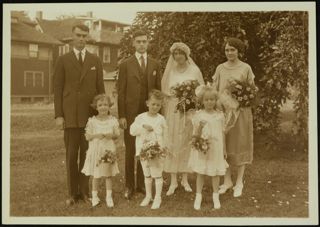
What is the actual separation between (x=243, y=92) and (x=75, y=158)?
189 cm

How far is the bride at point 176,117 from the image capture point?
4.71 m

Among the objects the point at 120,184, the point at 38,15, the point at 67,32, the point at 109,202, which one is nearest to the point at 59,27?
the point at 67,32

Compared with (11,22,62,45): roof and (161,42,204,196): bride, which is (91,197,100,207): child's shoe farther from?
(11,22,62,45): roof

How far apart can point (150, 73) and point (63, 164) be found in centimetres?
148

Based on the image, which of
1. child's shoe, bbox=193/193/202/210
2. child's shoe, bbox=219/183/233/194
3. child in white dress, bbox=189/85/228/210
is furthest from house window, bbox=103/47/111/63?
child's shoe, bbox=219/183/233/194

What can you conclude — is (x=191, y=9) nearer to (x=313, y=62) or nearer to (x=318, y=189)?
(x=313, y=62)

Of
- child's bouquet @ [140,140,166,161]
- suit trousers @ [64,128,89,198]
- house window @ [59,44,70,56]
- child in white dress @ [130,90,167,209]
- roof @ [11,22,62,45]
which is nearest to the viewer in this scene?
child's bouquet @ [140,140,166,161]

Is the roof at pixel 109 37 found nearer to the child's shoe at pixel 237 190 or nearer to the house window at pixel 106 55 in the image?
the house window at pixel 106 55

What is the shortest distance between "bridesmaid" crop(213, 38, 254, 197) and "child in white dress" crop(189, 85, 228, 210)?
0.29 m

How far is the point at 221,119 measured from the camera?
4.43 metres

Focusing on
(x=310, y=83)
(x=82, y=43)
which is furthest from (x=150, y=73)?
(x=310, y=83)

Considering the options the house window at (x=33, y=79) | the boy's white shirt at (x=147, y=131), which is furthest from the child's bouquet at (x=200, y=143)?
the house window at (x=33, y=79)

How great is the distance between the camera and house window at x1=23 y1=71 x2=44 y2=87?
4.82m

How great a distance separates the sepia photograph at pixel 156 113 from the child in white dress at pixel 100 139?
0.03 ft
